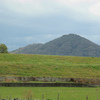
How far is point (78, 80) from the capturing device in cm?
4209

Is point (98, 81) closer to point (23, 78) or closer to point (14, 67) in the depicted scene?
point (23, 78)

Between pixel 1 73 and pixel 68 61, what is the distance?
22.9 meters

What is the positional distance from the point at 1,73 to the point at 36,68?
27.1ft

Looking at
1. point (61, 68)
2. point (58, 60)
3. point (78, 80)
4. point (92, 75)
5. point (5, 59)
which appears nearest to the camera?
point (78, 80)

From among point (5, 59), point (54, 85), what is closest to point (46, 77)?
point (54, 85)

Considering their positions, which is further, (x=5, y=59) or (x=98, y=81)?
(x=5, y=59)

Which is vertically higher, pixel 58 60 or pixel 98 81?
pixel 58 60

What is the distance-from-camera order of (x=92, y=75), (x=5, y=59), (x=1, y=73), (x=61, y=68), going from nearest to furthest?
1. (x=1, y=73)
2. (x=92, y=75)
3. (x=61, y=68)
4. (x=5, y=59)

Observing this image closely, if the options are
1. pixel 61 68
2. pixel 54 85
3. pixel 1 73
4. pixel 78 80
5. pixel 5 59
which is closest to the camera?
pixel 54 85

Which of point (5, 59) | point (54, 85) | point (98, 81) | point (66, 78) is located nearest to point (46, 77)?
point (66, 78)

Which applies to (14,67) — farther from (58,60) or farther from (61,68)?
(58,60)

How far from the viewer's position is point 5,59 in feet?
195

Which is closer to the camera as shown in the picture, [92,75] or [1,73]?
[1,73]

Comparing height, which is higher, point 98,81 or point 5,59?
point 5,59
